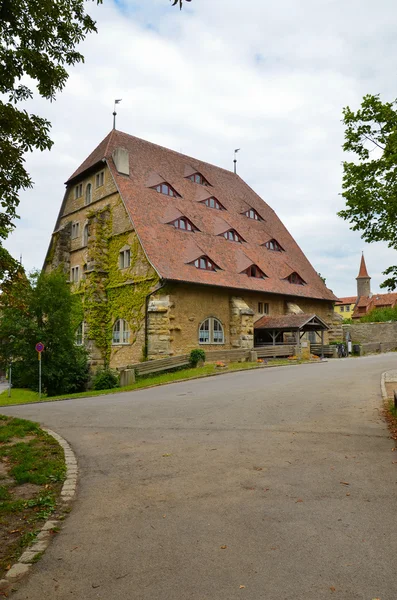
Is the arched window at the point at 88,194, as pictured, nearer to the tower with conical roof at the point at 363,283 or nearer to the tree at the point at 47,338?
the tree at the point at 47,338

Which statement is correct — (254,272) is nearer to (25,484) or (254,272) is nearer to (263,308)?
(263,308)

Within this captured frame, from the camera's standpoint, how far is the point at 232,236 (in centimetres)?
3428

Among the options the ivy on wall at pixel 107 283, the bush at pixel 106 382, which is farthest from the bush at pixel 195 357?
the ivy on wall at pixel 107 283

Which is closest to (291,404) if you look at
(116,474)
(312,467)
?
(312,467)

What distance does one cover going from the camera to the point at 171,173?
3506 cm

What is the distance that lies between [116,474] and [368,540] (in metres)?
3.53

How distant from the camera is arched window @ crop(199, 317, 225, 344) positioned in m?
28.8

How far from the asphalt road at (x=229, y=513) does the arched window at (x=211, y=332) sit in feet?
59.2

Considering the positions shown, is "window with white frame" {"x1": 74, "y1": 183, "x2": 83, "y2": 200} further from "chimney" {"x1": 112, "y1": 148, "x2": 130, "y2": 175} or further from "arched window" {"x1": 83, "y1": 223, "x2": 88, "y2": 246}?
"chimney" {"x1": 112, "y1": 148, "x2": 130, "y2": 175}

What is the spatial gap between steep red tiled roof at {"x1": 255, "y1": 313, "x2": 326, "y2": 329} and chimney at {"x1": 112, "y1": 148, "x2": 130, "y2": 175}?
12731mm

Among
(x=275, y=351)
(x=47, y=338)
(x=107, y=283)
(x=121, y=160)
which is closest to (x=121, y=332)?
(x=107, y=283)

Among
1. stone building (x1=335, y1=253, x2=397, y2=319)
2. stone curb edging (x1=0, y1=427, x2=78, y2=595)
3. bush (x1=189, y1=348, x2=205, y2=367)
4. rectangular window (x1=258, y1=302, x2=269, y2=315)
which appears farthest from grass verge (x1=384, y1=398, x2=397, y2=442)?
stone building (x1=335, y1=253, x2=397, y2=319)

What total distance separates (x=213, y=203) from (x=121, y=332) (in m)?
12.4

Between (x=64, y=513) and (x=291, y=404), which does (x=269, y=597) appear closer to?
(x=64, y=513)
